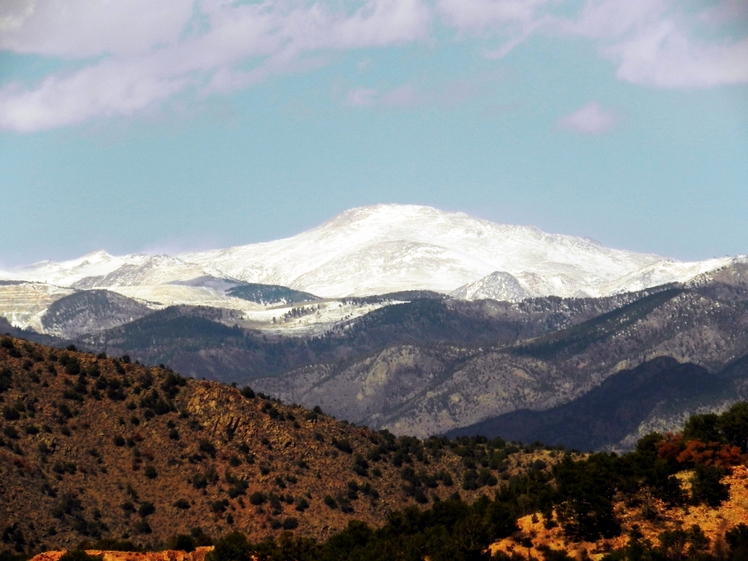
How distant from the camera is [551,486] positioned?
15712cm

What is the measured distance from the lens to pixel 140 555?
428 feet

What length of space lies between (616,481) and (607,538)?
Answer: 11230 mm

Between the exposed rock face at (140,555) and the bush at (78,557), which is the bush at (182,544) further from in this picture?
the bush at (78,557)

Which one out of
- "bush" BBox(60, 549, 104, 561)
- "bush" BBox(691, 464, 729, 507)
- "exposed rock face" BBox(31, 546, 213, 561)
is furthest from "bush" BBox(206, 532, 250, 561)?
"bush" BBox(691, 464, 729, 507)

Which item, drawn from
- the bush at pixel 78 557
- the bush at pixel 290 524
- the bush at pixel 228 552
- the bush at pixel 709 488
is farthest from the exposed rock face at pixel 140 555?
the bush at pixel 290 524

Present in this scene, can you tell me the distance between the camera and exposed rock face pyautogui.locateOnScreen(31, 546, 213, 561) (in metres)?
127

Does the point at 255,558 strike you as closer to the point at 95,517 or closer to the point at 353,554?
the point at 353,554

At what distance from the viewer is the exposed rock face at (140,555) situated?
12731cm

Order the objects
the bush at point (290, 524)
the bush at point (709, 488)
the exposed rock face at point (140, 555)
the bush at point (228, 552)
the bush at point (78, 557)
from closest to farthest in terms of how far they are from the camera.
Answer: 1. the bush at point (78, 557)
2. the exposed rock face at point (140, 555)
3. the bush at point (709, 488)
4. the bush at point (228, 552)
5. the bush at point (290, 524)

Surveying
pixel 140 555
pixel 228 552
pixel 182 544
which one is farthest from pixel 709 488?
pixel 140 555

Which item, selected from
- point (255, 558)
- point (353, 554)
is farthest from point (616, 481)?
point (255, 558)

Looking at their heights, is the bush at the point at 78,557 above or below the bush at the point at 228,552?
above

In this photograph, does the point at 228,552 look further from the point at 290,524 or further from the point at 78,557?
the point at 290,524

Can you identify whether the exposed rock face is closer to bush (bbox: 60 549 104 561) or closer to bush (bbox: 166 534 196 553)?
bush (bbox: 60 549 104 561)
